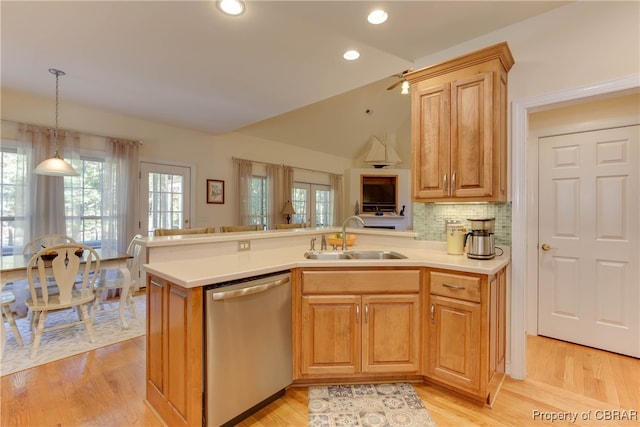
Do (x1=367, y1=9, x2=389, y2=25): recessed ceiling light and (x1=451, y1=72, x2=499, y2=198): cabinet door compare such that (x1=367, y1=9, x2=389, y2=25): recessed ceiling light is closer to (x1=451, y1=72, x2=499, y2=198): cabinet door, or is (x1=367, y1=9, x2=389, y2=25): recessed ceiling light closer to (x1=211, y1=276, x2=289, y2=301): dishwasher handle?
(x1=451, y1=72, x2=499, y2=198): cabinet door

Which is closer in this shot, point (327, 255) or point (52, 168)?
point (327, 255)

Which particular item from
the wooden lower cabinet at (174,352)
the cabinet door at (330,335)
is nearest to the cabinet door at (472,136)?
the cabinet door at (330,335)

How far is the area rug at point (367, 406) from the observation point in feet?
5.63

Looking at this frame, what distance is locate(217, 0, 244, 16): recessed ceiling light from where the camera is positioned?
6.49 ft

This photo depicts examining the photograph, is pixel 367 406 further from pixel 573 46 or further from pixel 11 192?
pixel 11 192

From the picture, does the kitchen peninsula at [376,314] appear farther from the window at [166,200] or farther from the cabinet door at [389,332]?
the window at [166,200]

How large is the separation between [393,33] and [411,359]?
2408mm

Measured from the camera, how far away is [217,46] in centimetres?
253

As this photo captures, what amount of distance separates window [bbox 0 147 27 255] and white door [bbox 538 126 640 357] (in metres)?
5.68

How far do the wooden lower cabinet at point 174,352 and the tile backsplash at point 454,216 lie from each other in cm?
194

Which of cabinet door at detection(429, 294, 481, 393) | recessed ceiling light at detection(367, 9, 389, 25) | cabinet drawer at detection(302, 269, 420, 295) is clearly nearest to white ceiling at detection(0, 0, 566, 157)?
recessed ceiling light at detection(367, 9, 389, 25)

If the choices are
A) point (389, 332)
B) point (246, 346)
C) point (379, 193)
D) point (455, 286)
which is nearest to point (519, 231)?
point (455, 286)

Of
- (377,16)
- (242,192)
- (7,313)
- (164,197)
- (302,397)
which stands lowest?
(302,397)

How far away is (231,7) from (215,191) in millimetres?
3685
